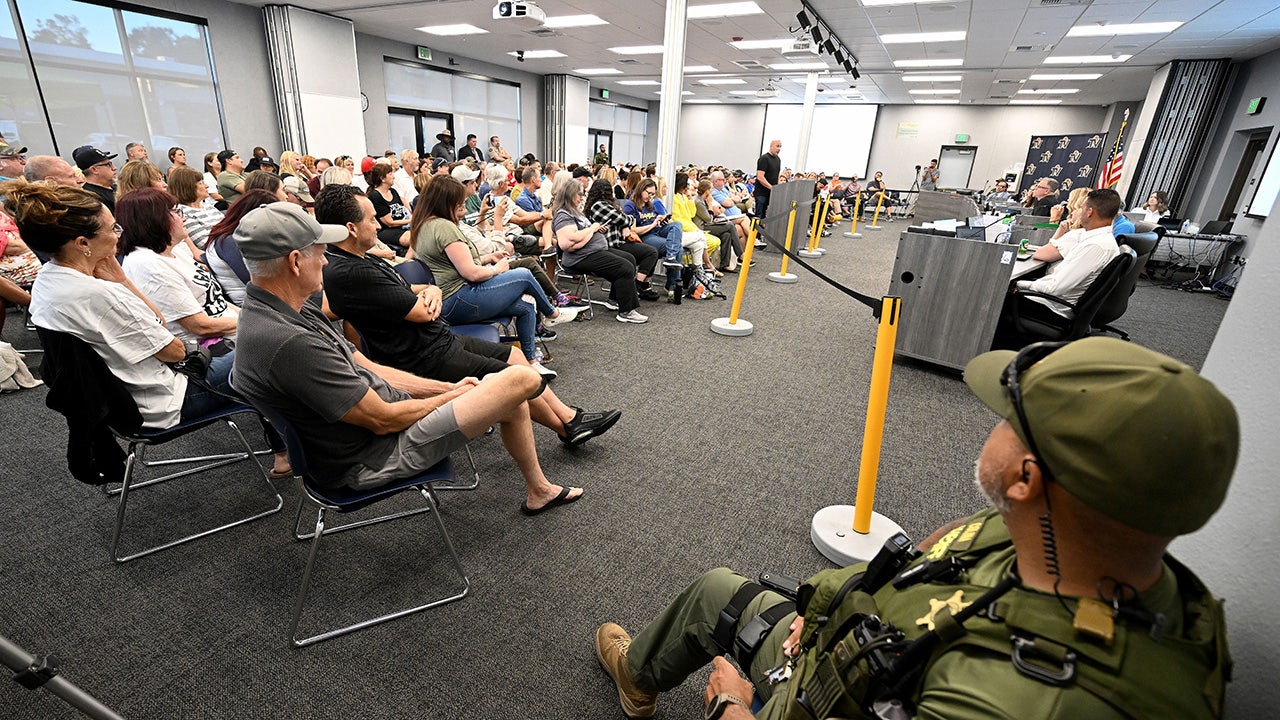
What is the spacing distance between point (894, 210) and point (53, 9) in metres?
16.8

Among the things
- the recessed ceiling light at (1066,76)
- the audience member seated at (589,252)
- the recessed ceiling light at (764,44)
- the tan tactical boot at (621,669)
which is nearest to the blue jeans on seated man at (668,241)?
the audience member seated at (589,252)

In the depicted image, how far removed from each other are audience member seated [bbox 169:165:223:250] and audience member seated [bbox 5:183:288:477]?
5.08ft

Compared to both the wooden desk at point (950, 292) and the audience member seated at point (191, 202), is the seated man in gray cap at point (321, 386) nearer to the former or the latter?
the audience member seated at point (191, 202)

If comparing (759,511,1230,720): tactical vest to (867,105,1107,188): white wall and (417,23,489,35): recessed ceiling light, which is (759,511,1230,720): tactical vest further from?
(867,105,1107,188): white wall

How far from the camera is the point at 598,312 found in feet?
15.9

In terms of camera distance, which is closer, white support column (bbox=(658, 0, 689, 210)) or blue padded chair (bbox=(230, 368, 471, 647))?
blue padded chair (bbox=(230, 368, 471, 647))

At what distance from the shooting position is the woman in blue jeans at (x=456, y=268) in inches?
113

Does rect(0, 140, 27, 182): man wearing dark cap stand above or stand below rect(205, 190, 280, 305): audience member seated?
above

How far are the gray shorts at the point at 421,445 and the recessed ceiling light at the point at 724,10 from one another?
743 centimetres

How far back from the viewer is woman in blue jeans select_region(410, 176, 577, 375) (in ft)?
9.38

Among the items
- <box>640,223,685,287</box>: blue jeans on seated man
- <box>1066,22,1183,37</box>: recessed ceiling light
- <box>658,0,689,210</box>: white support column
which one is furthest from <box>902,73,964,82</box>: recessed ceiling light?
<box>640,223,685,287</box>: blue jeans on seated man

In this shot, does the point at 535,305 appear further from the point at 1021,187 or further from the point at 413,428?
the point at 1021,187

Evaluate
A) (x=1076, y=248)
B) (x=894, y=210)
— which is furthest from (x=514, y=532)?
(x=894, y=210)

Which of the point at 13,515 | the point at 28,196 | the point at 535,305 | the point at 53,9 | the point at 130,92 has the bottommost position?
the point at 13,515
